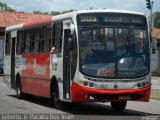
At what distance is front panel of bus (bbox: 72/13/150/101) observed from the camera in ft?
54.0

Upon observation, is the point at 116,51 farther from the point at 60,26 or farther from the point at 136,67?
the point at 60,26

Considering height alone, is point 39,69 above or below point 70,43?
below

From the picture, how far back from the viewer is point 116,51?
16.7 meters

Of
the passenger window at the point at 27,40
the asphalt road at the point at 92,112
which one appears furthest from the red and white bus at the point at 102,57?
the passenger window at the point at 27,40

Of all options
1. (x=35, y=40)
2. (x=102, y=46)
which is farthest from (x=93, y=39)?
(x=35, y=40)

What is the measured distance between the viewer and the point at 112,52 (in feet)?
54.7

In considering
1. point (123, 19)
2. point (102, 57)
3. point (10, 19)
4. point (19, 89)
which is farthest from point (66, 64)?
point (10, 19)

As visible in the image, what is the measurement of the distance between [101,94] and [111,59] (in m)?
1.11

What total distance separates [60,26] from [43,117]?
169 inches

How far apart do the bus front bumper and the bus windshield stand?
1.59 ft

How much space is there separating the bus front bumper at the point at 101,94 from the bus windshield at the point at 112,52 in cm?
48

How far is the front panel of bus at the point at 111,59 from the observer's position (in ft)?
54.0

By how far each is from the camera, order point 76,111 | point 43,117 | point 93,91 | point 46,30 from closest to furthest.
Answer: point 43,117 → point 93,91 → point 76,111 → point 46,30

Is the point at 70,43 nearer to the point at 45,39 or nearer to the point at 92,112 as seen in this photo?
the point at 92,112
